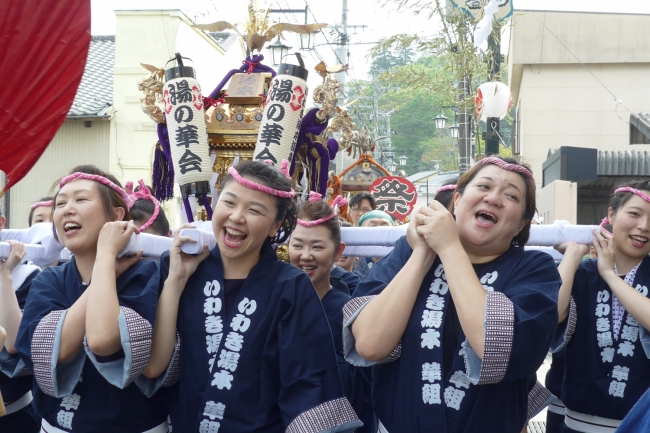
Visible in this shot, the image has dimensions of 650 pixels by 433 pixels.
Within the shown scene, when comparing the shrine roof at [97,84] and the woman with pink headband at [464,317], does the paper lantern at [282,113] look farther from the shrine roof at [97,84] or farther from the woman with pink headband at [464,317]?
the shrine roof at [97,84]

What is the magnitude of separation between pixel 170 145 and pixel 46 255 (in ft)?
5.79

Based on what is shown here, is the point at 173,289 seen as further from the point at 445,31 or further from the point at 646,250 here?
the point at 445,31

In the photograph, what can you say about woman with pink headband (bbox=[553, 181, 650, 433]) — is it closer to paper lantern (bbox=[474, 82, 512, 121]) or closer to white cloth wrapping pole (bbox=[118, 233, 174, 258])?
white cloth wrapping pole (bbox=[118, 233, 174, 258])

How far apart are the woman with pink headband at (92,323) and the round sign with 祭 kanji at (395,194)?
303 inches

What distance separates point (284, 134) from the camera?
505 cm

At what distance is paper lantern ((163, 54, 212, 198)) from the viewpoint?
16.6 ft

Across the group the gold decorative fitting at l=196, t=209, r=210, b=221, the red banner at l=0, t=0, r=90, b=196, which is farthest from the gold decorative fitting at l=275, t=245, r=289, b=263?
the red banner at l=0, t=0, r=90, b=196

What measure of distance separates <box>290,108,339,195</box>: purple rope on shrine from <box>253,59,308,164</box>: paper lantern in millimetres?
326

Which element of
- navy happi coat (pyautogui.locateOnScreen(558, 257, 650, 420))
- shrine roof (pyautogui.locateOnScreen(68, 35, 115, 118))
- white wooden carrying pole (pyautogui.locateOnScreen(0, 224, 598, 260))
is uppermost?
shrine roof (pyautogui.locateOnScreen(68, 35, 115, 118))

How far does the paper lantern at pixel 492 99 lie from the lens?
9.95m

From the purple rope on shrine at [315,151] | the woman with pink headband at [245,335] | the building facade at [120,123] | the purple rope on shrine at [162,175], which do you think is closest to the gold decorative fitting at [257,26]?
the purple rope on shrine at [315,151]

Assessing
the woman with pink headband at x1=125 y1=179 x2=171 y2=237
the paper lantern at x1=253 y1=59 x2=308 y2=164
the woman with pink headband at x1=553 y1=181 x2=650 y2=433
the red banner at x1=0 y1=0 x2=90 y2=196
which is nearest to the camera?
the red banner at x1=0 y1=0 x2=90 y2=196

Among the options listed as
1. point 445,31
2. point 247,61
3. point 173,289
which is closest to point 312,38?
point 445,31

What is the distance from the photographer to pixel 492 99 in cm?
1002
